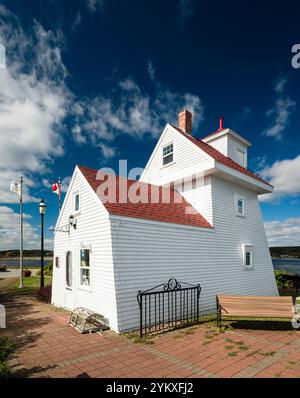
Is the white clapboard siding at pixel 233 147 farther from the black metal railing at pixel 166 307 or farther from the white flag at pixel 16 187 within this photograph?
the white flag at pixel 16 187

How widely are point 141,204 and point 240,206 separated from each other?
735 centimetres

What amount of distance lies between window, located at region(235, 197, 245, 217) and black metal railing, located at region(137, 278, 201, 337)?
625cm

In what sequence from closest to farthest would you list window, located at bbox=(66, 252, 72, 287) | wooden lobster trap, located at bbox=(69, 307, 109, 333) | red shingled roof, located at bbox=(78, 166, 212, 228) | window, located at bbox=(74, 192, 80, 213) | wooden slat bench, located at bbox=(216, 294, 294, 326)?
wooden slat bench, located at bbox=(216, 294, 294, 326), wooden lobster trap, located at bbox=(69, 307, 109, 333), red shingled roof, located at bbox=(78, 166, 212, 228), window, located at bbox=(74, 192, 80, 213), window, located at bbox=(66, 252, 72, 287)

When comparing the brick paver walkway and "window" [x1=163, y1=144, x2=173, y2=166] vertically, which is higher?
"window" [x1=163, y1=144, x2=173, y2=166]

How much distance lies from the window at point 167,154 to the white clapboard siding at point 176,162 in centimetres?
24

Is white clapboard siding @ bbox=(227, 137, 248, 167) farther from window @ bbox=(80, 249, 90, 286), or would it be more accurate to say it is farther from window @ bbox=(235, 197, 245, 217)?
window @ bbox=(80, 249, 90, 286)

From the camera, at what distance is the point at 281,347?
22.7ft

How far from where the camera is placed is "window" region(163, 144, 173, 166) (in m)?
16.0

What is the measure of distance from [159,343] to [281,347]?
3174 mm

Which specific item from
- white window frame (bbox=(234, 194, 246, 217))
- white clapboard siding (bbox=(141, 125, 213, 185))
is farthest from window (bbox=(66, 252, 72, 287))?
white window frame (bbox=(234, 194, 246, 217))

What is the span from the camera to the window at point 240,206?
1525 centimetres

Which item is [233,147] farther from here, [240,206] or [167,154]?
[167,154]

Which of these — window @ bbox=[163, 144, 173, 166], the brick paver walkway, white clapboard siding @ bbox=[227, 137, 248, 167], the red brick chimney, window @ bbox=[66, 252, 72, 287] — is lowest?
the brick paver walkway

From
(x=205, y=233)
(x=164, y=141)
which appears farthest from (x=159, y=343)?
(x=164, y=141)
